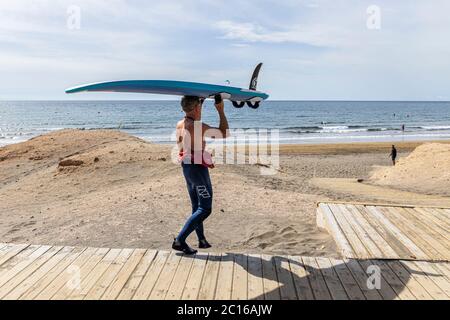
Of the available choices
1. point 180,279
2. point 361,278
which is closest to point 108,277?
point 180,279

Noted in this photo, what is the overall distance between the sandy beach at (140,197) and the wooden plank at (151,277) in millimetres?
1641

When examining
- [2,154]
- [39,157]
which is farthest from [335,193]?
[2,154]

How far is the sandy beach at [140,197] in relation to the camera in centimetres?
745

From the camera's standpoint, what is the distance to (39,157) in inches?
690

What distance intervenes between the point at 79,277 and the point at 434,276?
12.5ft

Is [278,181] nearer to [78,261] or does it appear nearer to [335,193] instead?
[335,193]

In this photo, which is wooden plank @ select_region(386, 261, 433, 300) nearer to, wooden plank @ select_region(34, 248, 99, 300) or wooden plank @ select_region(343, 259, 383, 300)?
wooden plank @ select_region(343, 259, 383, 300)

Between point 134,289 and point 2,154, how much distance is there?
1665cm

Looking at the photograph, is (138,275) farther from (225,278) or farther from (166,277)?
(225,278)

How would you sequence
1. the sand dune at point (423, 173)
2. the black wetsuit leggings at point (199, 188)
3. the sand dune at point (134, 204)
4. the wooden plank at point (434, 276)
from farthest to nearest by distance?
the sand dune at point (423, 173), the sand dune at point (134, 204), the black wetsuit leggings at point (199, 188), the wooden plank at point (434, 276)

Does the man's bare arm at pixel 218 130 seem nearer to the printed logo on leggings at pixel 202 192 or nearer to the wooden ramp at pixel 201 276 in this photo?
the printed logo on leggings at pixel 202 192

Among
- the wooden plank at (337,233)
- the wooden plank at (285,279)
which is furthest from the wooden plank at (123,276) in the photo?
the wooden plank at (337,233)

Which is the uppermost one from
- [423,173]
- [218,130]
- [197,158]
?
[218,130]

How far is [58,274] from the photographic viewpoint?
4.62 metres
